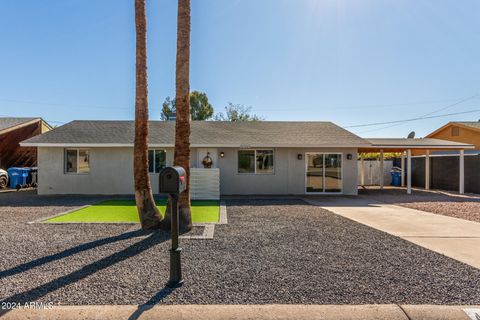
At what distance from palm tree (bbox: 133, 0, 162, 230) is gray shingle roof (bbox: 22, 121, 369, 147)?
22.6ft

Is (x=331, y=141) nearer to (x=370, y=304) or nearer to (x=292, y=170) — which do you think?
(x=292, y=170)

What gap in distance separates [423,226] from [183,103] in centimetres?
680

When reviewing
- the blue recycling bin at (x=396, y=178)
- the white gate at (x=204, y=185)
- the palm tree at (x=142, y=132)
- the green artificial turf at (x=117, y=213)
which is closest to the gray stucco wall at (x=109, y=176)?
the white gate at (x=204, y=185)

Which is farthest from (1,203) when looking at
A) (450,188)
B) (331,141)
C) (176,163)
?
(450,188)

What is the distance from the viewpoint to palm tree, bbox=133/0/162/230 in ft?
22.1

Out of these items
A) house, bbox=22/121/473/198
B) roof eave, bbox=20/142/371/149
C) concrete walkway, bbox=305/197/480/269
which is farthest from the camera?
house, bbox=22/121/473/198

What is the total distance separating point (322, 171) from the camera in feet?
47.5

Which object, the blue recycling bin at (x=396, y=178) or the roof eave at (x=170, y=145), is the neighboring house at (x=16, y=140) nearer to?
the roof eave at (x=170, y=145)

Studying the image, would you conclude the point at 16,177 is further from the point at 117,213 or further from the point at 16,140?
the point at 117,213

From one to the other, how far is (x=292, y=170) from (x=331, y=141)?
7.71 ft

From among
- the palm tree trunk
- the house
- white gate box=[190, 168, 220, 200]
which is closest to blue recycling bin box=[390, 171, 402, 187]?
the house

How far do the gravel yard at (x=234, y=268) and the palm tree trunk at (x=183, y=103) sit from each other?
0.81m

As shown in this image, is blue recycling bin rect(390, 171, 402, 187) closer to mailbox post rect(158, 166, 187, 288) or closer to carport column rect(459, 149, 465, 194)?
carport column rect(459, 149, 465, 194)

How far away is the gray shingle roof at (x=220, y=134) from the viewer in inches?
544
